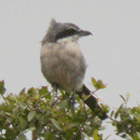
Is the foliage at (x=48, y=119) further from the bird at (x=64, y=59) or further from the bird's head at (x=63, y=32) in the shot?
the bird's head at (x=63, y=32)

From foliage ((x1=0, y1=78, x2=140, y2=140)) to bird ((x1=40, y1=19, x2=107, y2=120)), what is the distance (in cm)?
96

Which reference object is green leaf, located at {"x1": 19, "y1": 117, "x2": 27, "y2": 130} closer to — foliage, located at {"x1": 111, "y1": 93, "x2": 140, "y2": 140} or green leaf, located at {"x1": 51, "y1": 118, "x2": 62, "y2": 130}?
green leaf, located at {"x1": 51, "y1": 118, "x2": 62, "y2": 130}

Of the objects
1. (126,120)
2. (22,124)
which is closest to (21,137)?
(22,124)

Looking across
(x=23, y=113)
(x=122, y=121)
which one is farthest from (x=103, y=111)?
(x=23, y=113)

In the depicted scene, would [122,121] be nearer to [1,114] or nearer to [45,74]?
[1,114]

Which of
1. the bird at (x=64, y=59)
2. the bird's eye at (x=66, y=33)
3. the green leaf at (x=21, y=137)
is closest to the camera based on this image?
the green leaf at (x=21, y=137)

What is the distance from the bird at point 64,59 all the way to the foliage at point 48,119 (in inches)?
37.8

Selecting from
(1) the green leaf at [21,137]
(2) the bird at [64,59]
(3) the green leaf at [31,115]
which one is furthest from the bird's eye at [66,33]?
(1) the green leaf at [21,137]

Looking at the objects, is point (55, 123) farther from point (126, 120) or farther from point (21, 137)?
point (126, 120)

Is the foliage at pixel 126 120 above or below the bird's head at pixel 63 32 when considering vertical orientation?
below

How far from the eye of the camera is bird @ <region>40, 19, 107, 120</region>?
139 inches

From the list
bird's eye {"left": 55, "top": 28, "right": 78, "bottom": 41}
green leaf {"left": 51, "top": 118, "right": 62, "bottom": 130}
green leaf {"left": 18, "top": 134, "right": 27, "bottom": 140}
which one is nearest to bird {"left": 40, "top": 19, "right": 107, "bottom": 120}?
bird's eye {"left": 55, "top": 28, "right": 78, "bottom": 41}

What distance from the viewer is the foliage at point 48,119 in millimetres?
2191

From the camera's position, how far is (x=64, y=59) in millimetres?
3514
